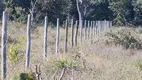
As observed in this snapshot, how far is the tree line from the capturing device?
31.7 meters

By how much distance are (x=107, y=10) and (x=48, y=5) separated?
16.2 metres

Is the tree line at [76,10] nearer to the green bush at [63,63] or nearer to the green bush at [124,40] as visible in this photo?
the green bush at [124,40]

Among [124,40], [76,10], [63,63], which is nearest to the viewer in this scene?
[63,63]

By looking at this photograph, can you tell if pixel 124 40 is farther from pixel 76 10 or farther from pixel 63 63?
pixel 76 10

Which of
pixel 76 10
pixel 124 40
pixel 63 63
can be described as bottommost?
pixel 124 40

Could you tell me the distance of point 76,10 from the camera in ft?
142

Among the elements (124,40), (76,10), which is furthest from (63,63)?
(76,10)

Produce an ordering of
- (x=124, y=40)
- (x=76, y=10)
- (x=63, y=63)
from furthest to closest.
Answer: (x=76, y=10) < (x=124, y=40) < (x=63, y=63)

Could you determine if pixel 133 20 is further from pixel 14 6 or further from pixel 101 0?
pixel 14 6

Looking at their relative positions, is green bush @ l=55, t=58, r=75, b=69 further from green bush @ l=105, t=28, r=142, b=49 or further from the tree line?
the tree line

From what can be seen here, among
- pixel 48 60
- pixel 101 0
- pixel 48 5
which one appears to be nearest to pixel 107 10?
→ pixel 101 0

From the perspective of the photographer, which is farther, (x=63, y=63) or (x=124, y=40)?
(x=124, y=40)

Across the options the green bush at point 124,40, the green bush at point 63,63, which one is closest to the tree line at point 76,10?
the green bush at point 124,40

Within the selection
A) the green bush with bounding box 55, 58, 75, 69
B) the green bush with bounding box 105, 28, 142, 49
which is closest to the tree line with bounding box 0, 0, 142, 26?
the green bush with bounding box 105, 28, 142, 49
